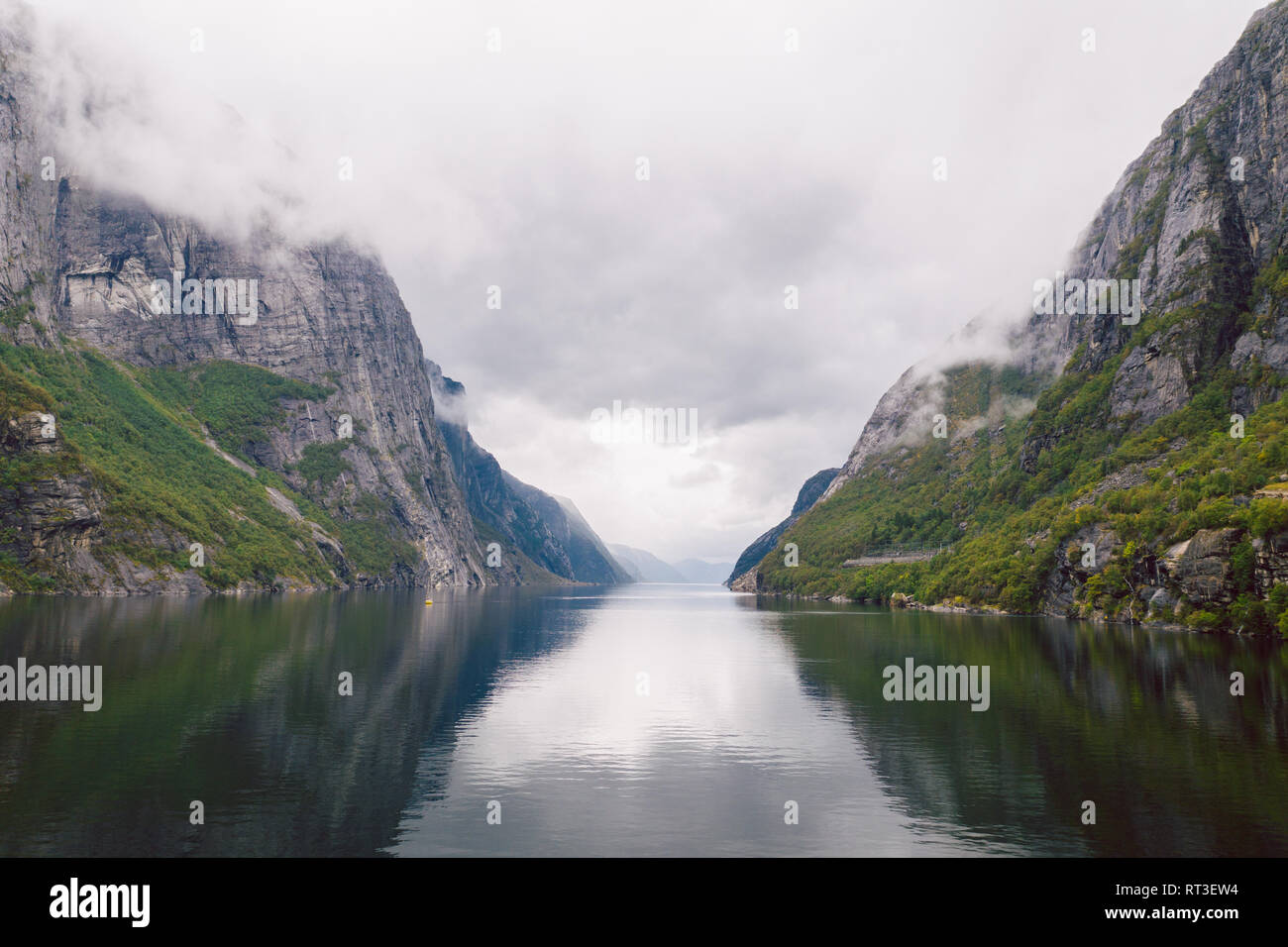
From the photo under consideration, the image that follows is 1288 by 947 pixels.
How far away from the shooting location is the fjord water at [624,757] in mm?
24094

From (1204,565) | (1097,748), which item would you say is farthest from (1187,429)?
(1097,748)

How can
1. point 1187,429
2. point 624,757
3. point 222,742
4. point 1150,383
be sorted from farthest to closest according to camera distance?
1. point 1150,383
2. point 1187,429
3. point 624,757
4. point 222,742

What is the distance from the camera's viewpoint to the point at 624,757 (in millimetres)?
36000

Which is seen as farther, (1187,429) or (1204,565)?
(1187,429)

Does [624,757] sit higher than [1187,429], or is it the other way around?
[1187,429]

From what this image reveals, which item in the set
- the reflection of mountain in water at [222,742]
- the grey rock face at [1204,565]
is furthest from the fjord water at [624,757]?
the grey rock face at [1204,565]

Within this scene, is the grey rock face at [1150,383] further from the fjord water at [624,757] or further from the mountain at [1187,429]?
the fjord water at [624,757]

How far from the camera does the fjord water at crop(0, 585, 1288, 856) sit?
2409 cm

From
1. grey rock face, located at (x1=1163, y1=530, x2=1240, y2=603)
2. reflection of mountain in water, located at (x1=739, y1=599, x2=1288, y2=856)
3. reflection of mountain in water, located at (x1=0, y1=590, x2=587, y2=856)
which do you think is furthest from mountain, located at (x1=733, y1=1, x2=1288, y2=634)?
reflection of mountain in water, located at (x1=0, y1=590, x2=587, y2=856)

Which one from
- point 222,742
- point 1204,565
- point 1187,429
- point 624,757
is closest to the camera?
point 222,742

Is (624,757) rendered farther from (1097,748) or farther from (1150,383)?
(1150,383)
